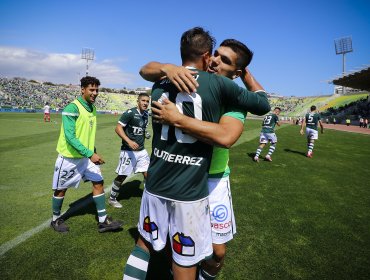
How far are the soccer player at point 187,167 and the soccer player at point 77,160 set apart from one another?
2.23m

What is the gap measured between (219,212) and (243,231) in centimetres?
210

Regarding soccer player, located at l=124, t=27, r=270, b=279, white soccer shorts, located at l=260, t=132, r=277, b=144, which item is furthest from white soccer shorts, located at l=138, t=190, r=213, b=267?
white soccer shorts, located at l=260, t=132, r=277, b=144

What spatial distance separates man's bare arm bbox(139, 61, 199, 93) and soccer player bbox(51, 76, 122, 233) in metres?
2.31

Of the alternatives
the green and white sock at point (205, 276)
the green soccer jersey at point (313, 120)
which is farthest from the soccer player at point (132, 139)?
the green soccer jersey at point (313, 120)

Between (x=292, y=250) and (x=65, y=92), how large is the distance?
80.7m

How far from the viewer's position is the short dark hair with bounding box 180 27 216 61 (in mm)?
1915

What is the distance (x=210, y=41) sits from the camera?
1935 millimetres

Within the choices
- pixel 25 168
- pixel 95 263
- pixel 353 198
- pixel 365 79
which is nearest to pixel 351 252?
pixel 353 198

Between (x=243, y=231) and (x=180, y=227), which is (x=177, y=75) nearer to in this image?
(x=180, y=227)

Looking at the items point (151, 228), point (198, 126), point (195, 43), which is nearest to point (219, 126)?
point (198, 126)

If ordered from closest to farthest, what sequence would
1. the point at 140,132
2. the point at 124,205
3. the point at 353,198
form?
the point at 124,205 < the point at 140,132 < the point at 353,198

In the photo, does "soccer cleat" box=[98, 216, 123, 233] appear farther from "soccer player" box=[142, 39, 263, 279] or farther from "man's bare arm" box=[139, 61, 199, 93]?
"man's bare arm" box=[139, 61, 199, 93]

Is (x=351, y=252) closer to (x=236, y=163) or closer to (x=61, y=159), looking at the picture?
(x=61, y=159)

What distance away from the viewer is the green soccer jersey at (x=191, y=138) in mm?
1890
